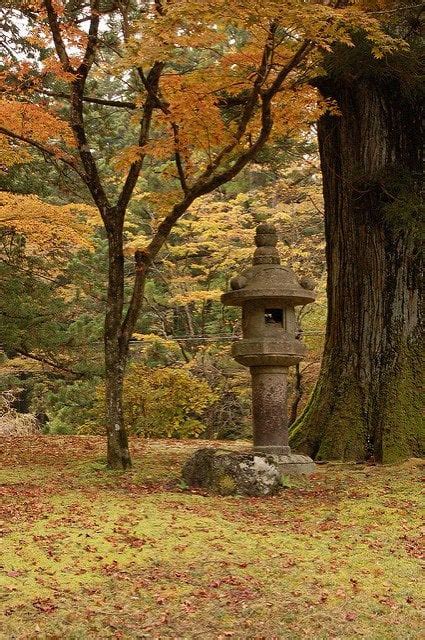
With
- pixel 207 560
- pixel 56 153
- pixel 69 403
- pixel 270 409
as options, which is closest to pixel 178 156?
pixel 56 153

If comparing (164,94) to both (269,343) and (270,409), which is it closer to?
(269,343)

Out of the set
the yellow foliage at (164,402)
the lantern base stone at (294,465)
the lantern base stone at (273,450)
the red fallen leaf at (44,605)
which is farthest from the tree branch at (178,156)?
the yellow foliage at (164,402)

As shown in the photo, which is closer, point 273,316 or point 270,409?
point 270,409

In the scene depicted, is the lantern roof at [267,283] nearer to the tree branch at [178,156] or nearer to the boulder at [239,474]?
the tree branch at [178,156]

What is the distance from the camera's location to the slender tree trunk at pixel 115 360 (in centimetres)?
781

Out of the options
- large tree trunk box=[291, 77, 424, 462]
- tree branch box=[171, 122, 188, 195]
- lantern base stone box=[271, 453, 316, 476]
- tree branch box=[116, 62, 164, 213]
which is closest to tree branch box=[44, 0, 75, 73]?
tree branch box=[116, 62, 164, 213]

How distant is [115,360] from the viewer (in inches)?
309

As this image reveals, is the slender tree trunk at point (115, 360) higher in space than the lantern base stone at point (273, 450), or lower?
higher

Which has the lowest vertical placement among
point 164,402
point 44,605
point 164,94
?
point 44,605

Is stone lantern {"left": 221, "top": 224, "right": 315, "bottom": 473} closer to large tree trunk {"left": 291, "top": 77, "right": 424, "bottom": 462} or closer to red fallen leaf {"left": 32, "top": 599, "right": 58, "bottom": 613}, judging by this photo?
large tree trunk {"left": 291, "top": 77, "right": 424, "bottom": 462}

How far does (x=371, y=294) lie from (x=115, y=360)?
10.1ft

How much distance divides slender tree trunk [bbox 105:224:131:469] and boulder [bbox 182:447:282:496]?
3.59 ft

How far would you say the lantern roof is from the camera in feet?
26.7

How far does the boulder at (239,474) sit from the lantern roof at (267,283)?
71.4 inches
